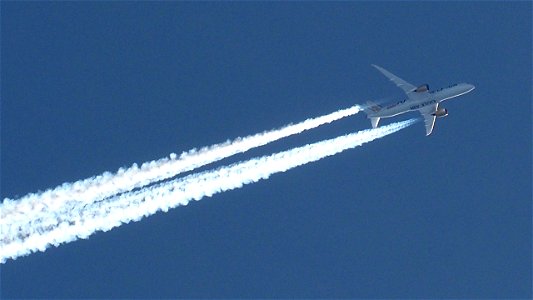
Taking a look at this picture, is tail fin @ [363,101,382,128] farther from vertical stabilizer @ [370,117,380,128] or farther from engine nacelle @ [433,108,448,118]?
engine nacelle @ [433,108,448,118]

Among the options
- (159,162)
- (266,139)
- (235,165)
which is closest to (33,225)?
(159,162)

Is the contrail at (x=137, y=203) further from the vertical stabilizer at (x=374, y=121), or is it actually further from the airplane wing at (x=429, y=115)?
the airplane wing at (x=429, y=115)

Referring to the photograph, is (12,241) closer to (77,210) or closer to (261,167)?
(77,210)

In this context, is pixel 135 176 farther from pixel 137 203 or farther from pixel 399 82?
pixel 399 82

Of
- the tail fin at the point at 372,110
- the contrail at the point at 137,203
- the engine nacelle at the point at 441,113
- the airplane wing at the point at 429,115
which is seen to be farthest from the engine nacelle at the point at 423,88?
the contrail at the point at 137,203

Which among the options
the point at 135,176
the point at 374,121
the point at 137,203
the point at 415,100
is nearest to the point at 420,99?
the point at 415,100

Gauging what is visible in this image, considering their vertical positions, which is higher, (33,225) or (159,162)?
(159,162)
